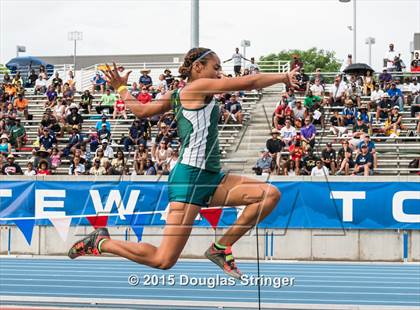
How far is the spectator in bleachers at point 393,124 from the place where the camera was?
13.9 metres

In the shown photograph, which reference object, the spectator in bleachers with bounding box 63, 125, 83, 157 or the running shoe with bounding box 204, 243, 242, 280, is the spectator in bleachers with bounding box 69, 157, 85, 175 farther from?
the running shoe with bounding box 204, 243, 242, 280

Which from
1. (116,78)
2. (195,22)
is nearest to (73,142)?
(195,22)

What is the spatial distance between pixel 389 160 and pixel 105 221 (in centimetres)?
470

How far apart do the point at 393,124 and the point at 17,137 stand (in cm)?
703

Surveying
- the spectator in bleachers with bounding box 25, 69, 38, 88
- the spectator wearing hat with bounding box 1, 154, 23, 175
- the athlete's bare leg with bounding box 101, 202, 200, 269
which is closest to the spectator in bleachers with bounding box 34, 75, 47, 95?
the spectator in bleachers with bounding box 25, 69, 38, 88

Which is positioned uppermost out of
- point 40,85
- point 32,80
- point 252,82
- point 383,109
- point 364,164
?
point 32,80

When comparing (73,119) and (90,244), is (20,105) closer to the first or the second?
(73,119)

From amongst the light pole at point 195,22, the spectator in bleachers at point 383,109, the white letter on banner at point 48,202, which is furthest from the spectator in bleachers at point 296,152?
the white letter on banner at point 48,202

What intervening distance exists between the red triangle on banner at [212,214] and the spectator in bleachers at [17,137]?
5.61 meters

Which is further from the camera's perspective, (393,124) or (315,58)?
(315,58)

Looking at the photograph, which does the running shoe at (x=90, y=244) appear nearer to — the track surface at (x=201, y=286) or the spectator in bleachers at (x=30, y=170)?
the track surface at (x=201, y=286)

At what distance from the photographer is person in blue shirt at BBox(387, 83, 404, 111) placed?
15477mm

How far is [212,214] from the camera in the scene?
12.0 meters

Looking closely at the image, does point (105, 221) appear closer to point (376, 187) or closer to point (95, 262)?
point (95, 262)
